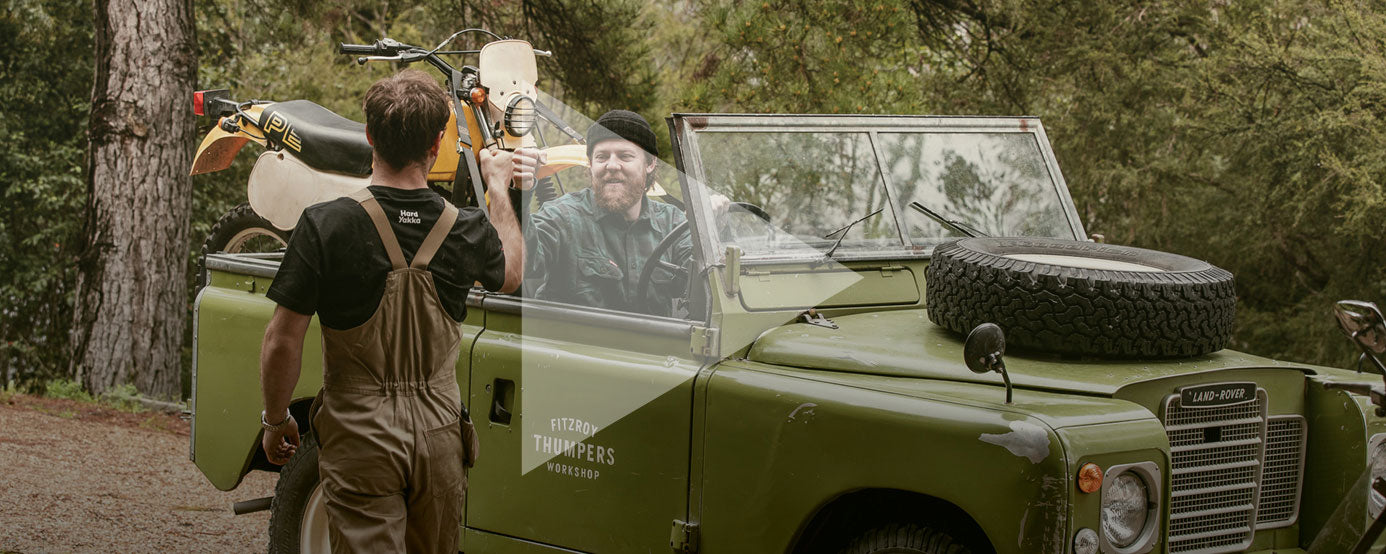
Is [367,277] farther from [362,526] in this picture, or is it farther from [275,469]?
[275,469]

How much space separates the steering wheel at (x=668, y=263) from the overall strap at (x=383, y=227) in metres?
1.33

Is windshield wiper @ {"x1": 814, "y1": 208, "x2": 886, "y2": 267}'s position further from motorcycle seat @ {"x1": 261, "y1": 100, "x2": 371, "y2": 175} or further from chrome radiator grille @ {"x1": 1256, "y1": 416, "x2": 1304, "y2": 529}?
motorcycle seat @ {"x1": 261, "y1": 100, "x2": 371, "y2": 175}

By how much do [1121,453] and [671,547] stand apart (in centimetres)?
139

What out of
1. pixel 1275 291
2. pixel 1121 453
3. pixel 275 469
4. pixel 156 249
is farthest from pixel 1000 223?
pixel 1275 291

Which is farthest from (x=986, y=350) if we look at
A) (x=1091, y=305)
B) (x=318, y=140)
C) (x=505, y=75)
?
(x=318, y=140)

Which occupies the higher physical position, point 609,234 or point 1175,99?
point 1175,99

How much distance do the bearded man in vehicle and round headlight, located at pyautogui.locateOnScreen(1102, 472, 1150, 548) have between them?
187 cm

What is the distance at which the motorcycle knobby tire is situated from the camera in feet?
20.1

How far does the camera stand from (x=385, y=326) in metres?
3.31

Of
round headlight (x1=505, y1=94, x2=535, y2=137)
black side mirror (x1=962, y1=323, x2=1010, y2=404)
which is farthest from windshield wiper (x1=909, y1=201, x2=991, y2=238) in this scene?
round headlight (x1=505, y1=94, x2=535, y2=137)

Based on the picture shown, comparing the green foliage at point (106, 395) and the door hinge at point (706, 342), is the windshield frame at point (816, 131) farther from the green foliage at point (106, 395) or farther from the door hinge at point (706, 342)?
the green foliage at point (106, 395)

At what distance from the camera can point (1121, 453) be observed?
3207 mm

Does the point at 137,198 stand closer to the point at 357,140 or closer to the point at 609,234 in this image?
the point at 357,140

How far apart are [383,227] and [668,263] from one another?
157cm
